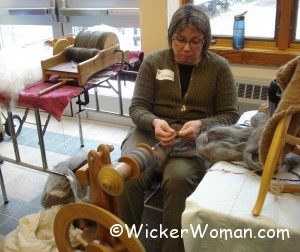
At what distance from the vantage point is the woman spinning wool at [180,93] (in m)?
1.52

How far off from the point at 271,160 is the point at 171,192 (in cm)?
53

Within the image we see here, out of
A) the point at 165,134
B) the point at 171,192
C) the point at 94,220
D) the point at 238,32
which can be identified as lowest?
the point at 171,192

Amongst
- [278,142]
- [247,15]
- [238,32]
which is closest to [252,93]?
[238,32]

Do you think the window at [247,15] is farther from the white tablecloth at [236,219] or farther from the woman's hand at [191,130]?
the white tablecloth at [236,219]

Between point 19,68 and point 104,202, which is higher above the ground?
point 19,68

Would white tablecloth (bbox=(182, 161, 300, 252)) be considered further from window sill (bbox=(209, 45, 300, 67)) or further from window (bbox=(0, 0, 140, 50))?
window (bbox=(0, 0, 140, 50))

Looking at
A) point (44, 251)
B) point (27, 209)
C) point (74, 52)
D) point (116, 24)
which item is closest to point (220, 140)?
point (44, 251)

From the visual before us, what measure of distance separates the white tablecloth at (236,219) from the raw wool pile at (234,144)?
119 mm

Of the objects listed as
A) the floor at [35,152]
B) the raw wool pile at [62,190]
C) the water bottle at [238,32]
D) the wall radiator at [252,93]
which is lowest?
the floor at [35,152]

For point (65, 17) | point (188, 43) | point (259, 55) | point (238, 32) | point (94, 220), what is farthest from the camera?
point (65, 17)

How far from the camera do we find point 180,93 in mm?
1664

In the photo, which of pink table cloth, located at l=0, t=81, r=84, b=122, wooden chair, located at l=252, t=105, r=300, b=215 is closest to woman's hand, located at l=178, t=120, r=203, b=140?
wooden chair, located at l=252, t=105, r=300, b=215

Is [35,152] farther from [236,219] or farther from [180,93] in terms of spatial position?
[236,219]

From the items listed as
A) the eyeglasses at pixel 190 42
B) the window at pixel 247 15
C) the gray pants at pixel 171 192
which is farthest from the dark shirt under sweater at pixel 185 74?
the window at pixel 247 15
